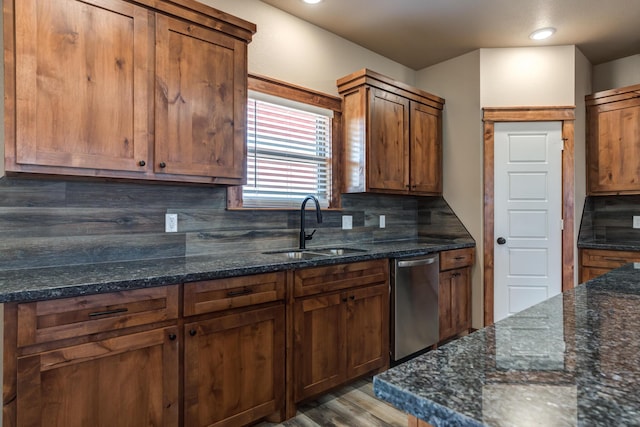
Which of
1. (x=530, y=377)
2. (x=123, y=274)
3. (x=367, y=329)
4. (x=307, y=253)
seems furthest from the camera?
(x=307, y=253)

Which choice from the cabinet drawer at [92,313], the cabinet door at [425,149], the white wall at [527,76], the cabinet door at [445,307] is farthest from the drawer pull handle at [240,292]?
the white wall at [527,76]

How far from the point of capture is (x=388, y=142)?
323cm

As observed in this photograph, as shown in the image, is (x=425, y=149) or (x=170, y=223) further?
(x=425, y=149)

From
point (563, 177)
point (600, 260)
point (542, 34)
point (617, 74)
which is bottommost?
point (600, 260)

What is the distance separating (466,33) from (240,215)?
2536mm

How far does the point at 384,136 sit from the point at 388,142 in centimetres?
7

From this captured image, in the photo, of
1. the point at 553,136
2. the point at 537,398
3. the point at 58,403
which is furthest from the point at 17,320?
the point at 553,136

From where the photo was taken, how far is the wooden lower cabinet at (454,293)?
3.21m

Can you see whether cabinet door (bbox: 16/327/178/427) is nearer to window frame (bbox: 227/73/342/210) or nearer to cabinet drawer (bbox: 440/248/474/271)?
window frame (bbox: 227/73/342/210)

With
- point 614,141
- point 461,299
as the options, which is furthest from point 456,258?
point 614,141

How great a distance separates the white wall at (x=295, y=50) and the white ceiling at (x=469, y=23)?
8cm

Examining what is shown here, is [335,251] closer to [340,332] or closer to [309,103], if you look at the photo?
[340,332]

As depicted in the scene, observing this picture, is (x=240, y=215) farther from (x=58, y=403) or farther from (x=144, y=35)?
(x=58, y=403)

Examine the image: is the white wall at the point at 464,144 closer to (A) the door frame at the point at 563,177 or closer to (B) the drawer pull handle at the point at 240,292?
(A) the door frame at the point at 563,177
